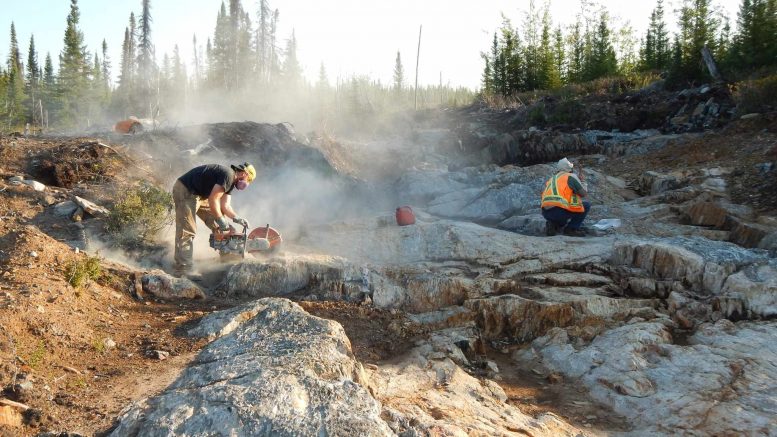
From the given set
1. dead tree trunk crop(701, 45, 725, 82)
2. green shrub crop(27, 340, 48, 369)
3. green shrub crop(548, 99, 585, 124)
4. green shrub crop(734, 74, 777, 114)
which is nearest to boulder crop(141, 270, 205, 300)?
green shrub crop(27, 340, 48, 369)

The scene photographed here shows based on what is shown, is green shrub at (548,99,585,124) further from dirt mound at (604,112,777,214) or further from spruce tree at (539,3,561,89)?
spruce tree at (539,3,561,89)

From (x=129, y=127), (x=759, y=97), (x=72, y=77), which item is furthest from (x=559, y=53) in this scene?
(x=72, y=77)

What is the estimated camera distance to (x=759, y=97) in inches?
558

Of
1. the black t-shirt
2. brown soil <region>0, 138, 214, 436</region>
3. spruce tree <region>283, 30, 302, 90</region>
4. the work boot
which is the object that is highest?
spruce tree <region>283, 30, 302, 90</region>

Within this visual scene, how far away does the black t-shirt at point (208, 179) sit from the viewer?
23.1 feet

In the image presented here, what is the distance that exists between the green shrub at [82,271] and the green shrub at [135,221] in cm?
175

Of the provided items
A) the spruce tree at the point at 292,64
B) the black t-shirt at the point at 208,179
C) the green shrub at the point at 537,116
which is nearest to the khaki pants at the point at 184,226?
the black t-shirt at the point at 208,179

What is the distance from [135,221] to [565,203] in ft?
22.0

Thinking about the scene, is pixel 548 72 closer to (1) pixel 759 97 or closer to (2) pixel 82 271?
(1) pixel 759 97

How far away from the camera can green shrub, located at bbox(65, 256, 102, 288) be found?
5199 millimetres

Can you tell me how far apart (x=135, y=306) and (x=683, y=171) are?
1162 cm

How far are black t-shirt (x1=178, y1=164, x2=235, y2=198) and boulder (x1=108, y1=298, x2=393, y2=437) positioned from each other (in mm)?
3636

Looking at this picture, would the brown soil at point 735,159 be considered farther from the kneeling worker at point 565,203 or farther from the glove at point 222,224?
the glove at point 222,224

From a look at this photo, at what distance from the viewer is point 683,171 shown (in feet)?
39.1
